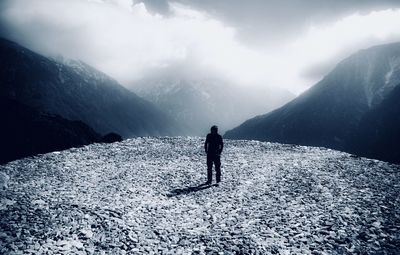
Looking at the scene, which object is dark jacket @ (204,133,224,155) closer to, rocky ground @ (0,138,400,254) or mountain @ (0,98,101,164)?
rocky ground @ (0,138,400,254)

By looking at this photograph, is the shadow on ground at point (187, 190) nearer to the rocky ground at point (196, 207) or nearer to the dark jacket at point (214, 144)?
the rocky ground at point (196, 207)

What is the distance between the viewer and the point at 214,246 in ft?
36.9

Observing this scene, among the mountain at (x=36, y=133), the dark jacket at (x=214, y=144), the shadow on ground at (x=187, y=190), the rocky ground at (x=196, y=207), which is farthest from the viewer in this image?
the mountain at (x=36, y=133)

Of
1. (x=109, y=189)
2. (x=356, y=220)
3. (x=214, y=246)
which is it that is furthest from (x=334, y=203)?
(x=109, y=189)

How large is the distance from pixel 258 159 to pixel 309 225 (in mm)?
14333

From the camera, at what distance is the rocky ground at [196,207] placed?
1126 centimetres

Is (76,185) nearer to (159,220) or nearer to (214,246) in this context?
(159,220)

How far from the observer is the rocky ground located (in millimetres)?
11260

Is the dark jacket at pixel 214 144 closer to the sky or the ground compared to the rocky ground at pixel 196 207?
closer to the sky

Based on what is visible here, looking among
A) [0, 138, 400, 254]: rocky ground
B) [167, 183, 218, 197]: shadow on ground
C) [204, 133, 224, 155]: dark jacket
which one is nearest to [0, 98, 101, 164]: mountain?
[0, 138, 400, 254]: rocky ground

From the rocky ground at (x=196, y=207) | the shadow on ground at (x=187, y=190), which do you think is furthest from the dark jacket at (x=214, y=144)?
the rocky ground at (x=196, y=207)

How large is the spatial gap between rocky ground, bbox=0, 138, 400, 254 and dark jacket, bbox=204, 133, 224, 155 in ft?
6.80

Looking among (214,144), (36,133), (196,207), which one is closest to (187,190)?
(196,207)

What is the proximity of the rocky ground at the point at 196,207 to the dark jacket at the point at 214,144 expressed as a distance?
2072mm
